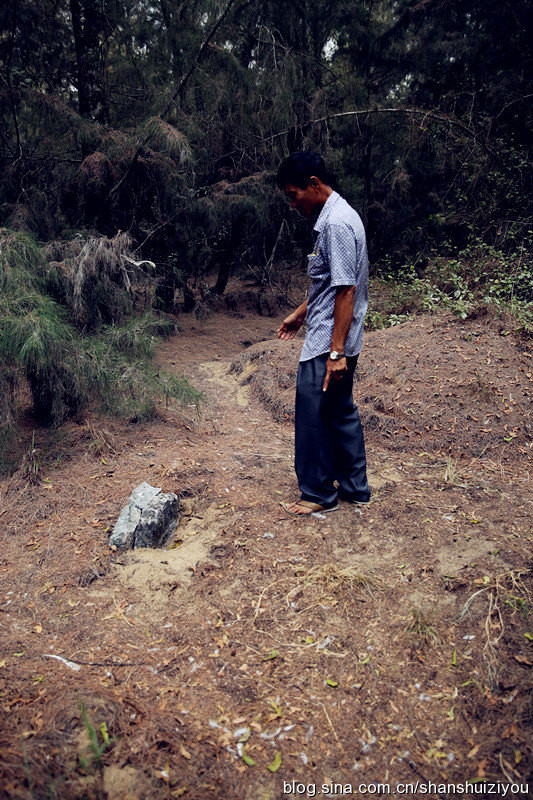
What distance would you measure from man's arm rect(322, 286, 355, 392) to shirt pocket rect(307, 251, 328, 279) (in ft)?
0.47

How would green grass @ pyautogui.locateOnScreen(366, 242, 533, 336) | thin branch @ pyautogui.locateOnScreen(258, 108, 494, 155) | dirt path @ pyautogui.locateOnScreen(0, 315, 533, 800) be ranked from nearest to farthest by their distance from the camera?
dirt path @ pyautogui.locateOnScreen(0, 315, 533, 800), green grass @ pyautogui.locateOnScreen(366, 242, 533, 336), thin branch @ pyautogui.locateOnScreen(258, 108, 494, 155)

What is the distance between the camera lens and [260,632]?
6.86 ft

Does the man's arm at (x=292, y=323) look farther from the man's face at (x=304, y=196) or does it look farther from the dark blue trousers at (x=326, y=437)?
the man's face at (x=304, y=196)

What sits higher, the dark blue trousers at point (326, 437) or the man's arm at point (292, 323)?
the man's arm at point (292, 323)

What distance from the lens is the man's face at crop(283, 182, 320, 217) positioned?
2.50 meters

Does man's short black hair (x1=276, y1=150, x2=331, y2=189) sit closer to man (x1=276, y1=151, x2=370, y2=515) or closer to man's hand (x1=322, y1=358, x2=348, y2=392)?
man (x1=276, y1=151, x2=370, y2=515)

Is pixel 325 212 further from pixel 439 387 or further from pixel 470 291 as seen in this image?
pixel 470 291

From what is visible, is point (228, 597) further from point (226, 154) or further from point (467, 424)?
point (226, 154)

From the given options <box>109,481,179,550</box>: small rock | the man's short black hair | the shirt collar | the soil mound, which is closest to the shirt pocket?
the shirt collar

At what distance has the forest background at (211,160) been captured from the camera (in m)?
4.10

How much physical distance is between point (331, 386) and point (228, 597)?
1.07 meters

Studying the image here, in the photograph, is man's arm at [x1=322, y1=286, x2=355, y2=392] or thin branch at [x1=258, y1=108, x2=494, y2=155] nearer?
man's arm at [x1=322, y1=286, x2=355, y2=392]

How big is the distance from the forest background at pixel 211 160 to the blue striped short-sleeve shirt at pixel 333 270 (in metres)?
1.80

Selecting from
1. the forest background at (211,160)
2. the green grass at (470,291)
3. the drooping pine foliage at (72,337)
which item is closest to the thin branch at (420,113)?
the forest background at (211,160)
